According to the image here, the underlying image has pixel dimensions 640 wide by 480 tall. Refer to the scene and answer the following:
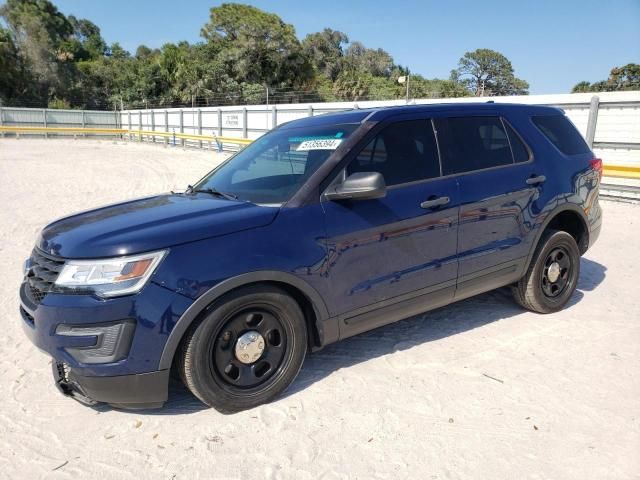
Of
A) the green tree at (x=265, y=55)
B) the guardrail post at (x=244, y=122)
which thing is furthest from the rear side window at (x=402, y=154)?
the green tree at (x=265, y=55)

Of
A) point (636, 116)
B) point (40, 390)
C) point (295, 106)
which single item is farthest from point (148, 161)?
point (40, 390)

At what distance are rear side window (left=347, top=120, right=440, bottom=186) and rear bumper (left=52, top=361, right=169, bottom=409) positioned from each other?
1.75 m

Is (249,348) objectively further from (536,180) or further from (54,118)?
(54,118)

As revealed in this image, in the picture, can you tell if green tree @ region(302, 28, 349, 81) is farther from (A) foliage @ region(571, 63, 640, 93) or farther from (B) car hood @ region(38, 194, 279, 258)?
(B) car hood @ region(38, 194, 279, 258)

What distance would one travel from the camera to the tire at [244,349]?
2.85m

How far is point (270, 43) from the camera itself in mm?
47156

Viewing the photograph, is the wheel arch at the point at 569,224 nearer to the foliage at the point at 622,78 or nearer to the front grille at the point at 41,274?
the front grille at the point at 41,274

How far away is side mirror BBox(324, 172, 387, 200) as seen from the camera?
309 centimetres

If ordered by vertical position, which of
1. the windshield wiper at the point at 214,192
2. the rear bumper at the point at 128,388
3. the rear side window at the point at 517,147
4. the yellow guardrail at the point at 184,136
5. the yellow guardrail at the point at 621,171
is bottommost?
the rear bumper at the point at 128,388

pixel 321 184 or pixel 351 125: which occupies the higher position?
pixel 351 125

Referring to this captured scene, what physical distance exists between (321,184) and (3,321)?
10.9ft

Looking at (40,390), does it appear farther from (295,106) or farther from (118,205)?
(295,106)

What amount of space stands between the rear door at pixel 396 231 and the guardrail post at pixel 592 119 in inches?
372

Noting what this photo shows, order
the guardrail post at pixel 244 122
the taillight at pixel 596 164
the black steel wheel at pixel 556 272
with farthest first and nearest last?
1. the guardrail post at pixel 244 122
2. the taillight at pixel 596 164
3. the black steel wheel at pixel 556 272
